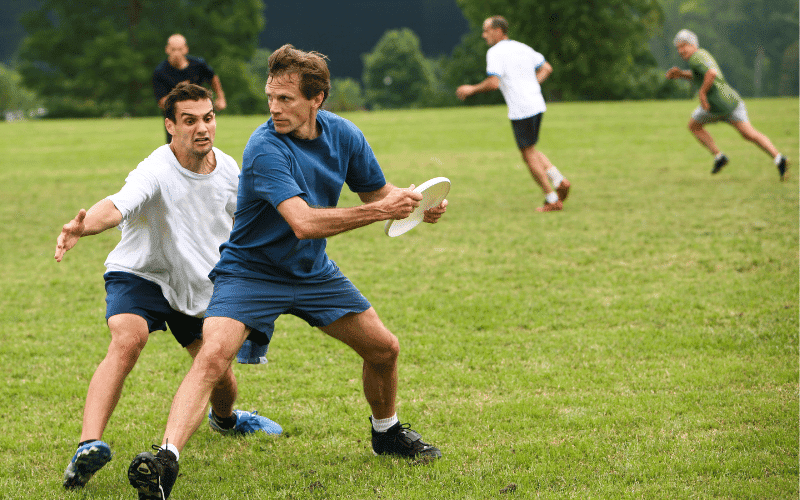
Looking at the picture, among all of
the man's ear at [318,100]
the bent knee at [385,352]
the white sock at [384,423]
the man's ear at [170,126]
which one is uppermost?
the man's ear at [318,100]

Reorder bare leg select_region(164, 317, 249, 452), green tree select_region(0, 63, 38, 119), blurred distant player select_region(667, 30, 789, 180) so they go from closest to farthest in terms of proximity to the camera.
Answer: bare leg select_region(164, 317, 249, 452) → blurred distant player select_region(667, 30, 789, 180) → green tree select_region(0, 63, 38, 119)

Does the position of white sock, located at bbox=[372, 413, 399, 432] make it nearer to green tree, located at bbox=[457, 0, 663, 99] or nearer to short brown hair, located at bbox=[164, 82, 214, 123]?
short brown hair, located at bbox=[164, 82, 214, 123]

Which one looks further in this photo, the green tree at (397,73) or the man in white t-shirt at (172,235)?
the green tree at (397,73)

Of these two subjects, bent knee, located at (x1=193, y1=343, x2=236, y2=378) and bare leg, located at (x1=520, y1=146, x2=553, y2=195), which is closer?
bent knee, located at (x1=193, y1=343, x2=236, y2=378)

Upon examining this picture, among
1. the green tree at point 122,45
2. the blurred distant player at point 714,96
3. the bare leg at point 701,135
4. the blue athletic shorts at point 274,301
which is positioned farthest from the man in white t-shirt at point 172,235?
the green tree at point 122,45

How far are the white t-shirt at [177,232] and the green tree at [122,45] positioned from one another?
188 feet

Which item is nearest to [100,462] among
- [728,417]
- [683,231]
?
[728,417]

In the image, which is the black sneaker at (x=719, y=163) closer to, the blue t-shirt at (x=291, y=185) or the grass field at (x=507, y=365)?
the grass field at (x=507, y=365)

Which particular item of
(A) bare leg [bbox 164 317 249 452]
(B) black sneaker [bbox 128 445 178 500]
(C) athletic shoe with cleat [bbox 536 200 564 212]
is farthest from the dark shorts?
(B) black sneaker [bbox 128 445 178 500]

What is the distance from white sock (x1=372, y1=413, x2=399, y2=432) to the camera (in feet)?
12.5

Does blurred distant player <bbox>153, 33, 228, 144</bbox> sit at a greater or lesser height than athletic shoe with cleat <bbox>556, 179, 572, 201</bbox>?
greater

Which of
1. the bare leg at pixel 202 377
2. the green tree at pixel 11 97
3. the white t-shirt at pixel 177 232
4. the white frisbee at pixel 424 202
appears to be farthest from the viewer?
the green tree at pixel 11 97

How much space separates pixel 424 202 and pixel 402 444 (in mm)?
1182

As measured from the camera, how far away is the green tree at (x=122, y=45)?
60.7m
